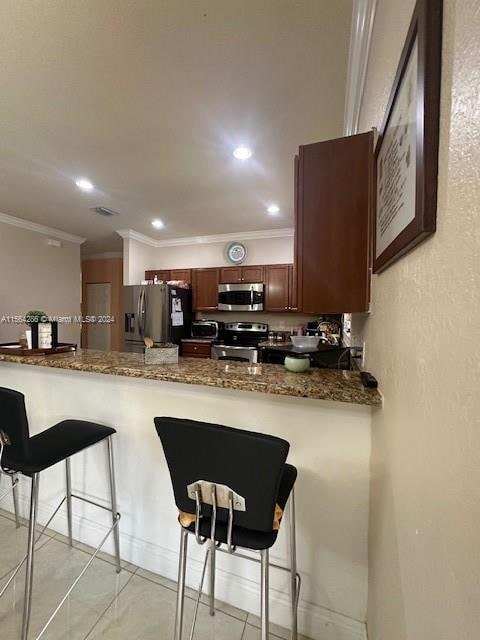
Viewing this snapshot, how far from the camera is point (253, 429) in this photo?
128cm

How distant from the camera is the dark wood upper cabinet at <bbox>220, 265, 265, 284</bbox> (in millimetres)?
4562

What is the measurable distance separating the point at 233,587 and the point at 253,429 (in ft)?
2.52

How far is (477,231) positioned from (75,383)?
6.19 feet

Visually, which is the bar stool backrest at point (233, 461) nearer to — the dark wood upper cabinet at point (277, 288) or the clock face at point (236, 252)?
the dark wood upper cabinet at point (277, 288)

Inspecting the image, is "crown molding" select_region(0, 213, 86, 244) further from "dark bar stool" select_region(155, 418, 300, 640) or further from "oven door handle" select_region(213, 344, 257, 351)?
"dark bar stool" select_region(155, 418, 300, 640)

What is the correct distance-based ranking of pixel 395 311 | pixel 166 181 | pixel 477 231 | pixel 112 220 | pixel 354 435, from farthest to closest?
1. pixel 112 220
2. pixel 166 181
3. pixel 354 435
4. pixel 395 311
5. pixel 477 231

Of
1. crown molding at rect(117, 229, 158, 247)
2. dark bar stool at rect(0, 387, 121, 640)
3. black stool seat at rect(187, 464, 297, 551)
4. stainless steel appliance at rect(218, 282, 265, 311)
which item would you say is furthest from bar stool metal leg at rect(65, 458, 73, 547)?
crown molding at rect(117, 229, 158, 247)

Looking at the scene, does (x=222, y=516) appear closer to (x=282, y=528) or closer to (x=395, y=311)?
(x=282, y=528)

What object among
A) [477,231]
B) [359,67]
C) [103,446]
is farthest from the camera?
[103,446]

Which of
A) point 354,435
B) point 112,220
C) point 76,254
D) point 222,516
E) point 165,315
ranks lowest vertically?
point 222,516

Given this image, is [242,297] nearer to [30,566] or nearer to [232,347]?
[232,347]

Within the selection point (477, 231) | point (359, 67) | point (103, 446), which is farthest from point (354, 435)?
point (359, 67)

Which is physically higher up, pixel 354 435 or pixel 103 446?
pixel 354 435

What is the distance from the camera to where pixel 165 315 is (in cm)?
434
